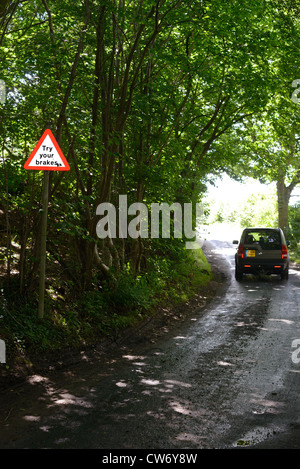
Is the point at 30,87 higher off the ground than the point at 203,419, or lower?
higher

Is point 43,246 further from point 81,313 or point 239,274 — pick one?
point 239,274

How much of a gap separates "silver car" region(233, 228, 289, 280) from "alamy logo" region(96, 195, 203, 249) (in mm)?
3659

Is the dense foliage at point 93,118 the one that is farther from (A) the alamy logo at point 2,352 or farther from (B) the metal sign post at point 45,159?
(A) the alamy logo at point 2,352

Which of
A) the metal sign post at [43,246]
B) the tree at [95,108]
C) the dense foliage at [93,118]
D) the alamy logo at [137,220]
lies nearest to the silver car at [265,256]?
the dense foliage at [93,118]

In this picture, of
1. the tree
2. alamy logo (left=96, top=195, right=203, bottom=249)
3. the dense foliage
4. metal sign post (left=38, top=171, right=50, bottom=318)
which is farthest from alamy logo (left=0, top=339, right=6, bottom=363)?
alamy logo (left=96, top=195, right=203, bottom=249)

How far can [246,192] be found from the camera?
318 feet

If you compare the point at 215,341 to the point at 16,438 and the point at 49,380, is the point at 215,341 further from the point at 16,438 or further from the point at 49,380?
the point at 16,438

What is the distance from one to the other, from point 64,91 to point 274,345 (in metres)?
5.74

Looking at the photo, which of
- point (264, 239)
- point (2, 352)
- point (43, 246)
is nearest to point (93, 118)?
point (43, 246)

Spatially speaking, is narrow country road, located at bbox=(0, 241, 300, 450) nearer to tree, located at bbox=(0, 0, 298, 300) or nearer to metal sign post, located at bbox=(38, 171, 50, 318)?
metal sign post, located at bbox=(38, 171, 50, 318)

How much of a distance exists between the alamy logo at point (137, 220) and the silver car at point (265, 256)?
144 inches

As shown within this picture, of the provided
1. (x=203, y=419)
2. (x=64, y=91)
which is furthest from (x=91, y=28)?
(x=203, y=419)

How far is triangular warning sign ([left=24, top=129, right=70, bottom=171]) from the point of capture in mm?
7781
